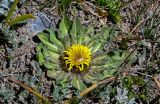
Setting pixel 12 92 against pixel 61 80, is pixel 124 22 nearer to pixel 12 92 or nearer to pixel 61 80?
pixel 61 80

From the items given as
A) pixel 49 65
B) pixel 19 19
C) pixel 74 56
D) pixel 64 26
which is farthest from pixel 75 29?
pixel 19 19

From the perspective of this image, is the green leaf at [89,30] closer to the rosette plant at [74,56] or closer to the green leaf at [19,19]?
the rosette plant at [74,56]

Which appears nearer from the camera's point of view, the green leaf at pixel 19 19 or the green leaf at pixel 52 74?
the green leaf at pixel 19 19

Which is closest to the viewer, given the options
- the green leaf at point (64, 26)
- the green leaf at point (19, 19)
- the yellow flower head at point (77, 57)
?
the green leaf at point (19, 19)

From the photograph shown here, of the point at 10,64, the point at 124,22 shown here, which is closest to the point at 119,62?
the point at 124,22

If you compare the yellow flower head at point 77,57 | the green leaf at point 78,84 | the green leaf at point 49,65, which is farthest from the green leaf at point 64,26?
the green leaf at point 78,84

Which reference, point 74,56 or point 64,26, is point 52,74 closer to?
point 74,56

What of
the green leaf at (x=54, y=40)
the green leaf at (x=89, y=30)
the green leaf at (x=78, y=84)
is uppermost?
the green leaf at (x=89, y=30)

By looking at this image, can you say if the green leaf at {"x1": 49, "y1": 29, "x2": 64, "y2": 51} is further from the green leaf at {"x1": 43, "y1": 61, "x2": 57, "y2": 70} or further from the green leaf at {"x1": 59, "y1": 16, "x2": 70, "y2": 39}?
the green leaf at {"x1": 43, "y1": 61, "x2": 57, "y2": 70}
